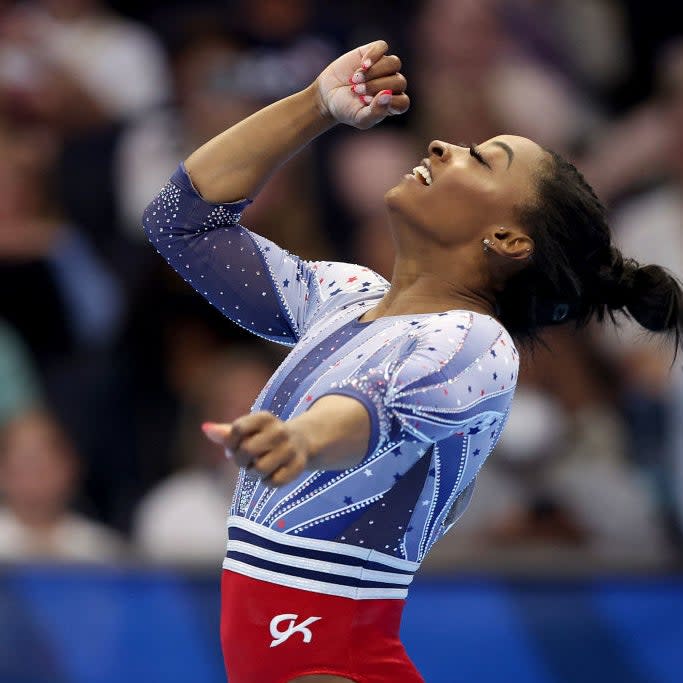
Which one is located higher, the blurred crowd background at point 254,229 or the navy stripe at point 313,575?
the blurred crowd background at point 254,229

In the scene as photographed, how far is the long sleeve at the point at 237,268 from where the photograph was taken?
2910 millimetres

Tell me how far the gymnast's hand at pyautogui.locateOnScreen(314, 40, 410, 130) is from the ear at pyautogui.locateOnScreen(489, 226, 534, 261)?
12.5 inches

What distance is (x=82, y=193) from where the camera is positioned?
5844mm

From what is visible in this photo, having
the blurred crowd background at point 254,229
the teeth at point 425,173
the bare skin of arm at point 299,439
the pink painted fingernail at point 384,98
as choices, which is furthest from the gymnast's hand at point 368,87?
the blurred crowd background at point 254,229

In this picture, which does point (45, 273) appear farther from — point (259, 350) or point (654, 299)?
point (654, 299)

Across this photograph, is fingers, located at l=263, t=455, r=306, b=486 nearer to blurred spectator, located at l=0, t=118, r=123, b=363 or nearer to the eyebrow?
the eyebrow

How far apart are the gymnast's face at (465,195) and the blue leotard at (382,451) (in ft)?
0.62

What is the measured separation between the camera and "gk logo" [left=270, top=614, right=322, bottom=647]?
2.54 m

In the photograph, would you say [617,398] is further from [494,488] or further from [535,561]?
[535,561]

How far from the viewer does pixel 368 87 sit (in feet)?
8.96

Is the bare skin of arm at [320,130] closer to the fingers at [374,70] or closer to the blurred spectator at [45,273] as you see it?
the fingers at [374,70]

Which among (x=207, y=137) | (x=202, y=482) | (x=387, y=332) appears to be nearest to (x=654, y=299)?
(x=387, y=332)

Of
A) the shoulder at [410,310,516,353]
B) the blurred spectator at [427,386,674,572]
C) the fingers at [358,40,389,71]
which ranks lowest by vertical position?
the blurred spectator at [427,386,674,572]

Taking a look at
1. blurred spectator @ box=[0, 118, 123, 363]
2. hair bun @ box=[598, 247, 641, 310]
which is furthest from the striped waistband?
blurred spectator @ box=[0, 118, 123, 363]
